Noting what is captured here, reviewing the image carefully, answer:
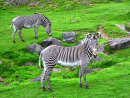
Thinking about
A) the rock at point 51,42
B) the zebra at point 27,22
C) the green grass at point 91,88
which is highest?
the zebra at point 27,22

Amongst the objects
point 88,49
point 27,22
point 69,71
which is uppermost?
point 27,22

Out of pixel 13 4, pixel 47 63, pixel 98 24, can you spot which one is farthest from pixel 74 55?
pixel 13 4

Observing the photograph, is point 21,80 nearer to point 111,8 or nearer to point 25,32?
point 25,32

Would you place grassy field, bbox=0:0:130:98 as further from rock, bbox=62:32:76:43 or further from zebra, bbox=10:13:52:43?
zebra, bbox=10:13:52:43

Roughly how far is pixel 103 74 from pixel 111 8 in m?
23.1

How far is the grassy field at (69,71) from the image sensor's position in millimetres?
9391

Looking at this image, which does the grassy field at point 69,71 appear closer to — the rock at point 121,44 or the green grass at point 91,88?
the green grass at point 91,88

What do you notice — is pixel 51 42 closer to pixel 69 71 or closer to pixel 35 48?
pixel 35 48

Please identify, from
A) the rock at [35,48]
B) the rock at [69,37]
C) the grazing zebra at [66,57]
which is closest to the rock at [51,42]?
the rock at [35,48]

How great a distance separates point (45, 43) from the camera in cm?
1733

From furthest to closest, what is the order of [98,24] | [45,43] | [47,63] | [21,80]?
[98,24] < [45,43] < [21,80] < [47,63]

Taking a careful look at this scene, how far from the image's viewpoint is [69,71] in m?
14.1

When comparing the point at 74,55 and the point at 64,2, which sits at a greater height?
the point at 64,2

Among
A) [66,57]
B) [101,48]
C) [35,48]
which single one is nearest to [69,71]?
[35,48]
